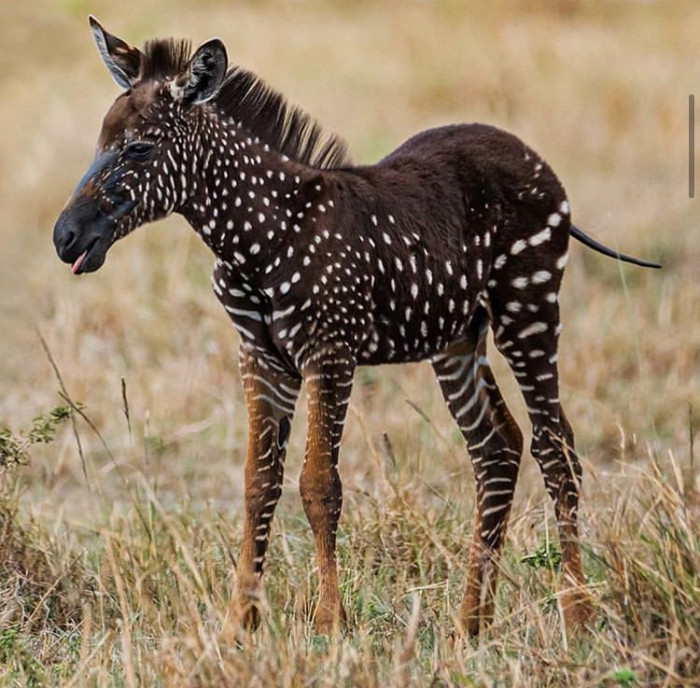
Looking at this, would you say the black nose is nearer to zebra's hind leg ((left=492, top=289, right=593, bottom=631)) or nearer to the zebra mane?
the zebra mane

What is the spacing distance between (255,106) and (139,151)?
0.60 meters

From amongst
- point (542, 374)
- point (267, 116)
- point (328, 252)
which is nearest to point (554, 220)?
point (542, 374)

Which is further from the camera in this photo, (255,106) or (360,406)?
(360,406)

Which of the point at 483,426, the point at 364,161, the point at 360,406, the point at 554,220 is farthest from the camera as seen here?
the point at 364,161

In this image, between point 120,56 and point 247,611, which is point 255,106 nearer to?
point 120,56

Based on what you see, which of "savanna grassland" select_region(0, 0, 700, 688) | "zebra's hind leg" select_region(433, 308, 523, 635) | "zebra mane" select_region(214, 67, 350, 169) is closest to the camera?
"savanna grassland" select_region(0, 0, 700, 688)

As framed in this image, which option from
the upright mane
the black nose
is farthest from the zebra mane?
the black nose

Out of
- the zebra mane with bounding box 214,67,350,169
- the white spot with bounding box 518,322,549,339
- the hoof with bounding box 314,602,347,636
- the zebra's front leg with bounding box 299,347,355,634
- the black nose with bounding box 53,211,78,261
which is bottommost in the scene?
the hoof with bounding box 314,602,347,636

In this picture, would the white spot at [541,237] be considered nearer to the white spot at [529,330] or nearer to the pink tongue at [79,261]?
the white spot at [529,330]

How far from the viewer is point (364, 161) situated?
48.6 feet

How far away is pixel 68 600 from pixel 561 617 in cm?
224

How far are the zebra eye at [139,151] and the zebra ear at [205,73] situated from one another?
0.25 metres

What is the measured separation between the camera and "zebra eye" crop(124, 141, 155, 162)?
5941 mm

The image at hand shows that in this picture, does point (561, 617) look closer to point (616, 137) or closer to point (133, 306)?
point (133, 306)
